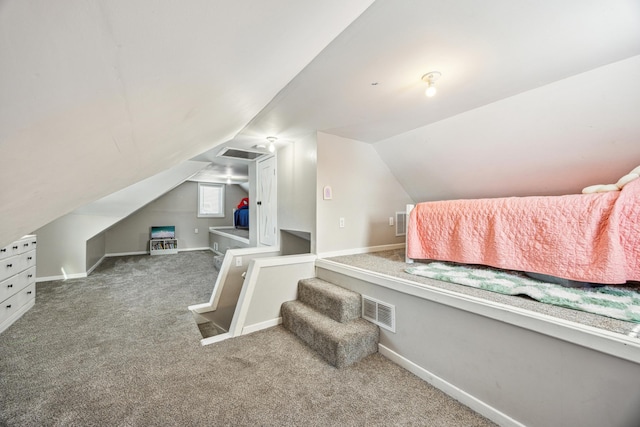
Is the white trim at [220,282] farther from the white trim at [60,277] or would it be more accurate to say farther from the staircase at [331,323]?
the white trim at [60,277]

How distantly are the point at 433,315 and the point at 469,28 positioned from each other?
5.41 ft

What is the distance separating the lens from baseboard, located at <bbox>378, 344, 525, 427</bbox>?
129cm

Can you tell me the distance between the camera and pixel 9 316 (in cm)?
234

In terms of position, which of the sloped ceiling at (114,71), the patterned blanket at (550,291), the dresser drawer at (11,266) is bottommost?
the dresser drawer at (11,266)

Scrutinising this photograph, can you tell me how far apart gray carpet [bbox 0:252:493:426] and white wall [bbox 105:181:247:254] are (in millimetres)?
3917

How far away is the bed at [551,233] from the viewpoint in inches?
54.2

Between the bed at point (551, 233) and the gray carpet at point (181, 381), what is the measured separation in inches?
41.5

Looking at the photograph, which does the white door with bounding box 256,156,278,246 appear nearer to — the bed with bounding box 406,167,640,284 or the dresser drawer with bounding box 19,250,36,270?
the bed with bounding box 406,167,640,284

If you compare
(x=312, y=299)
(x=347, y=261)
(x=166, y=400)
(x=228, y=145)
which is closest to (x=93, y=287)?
(x=228, y=145)

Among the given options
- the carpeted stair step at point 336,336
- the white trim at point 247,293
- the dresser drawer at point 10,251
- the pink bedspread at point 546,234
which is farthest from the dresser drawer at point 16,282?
the pink bedspread at point 546,234

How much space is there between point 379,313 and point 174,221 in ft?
21.3

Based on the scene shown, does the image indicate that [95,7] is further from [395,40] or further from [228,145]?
[228,145]

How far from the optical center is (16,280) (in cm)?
250

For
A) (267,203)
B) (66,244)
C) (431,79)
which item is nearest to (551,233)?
(431,79)
